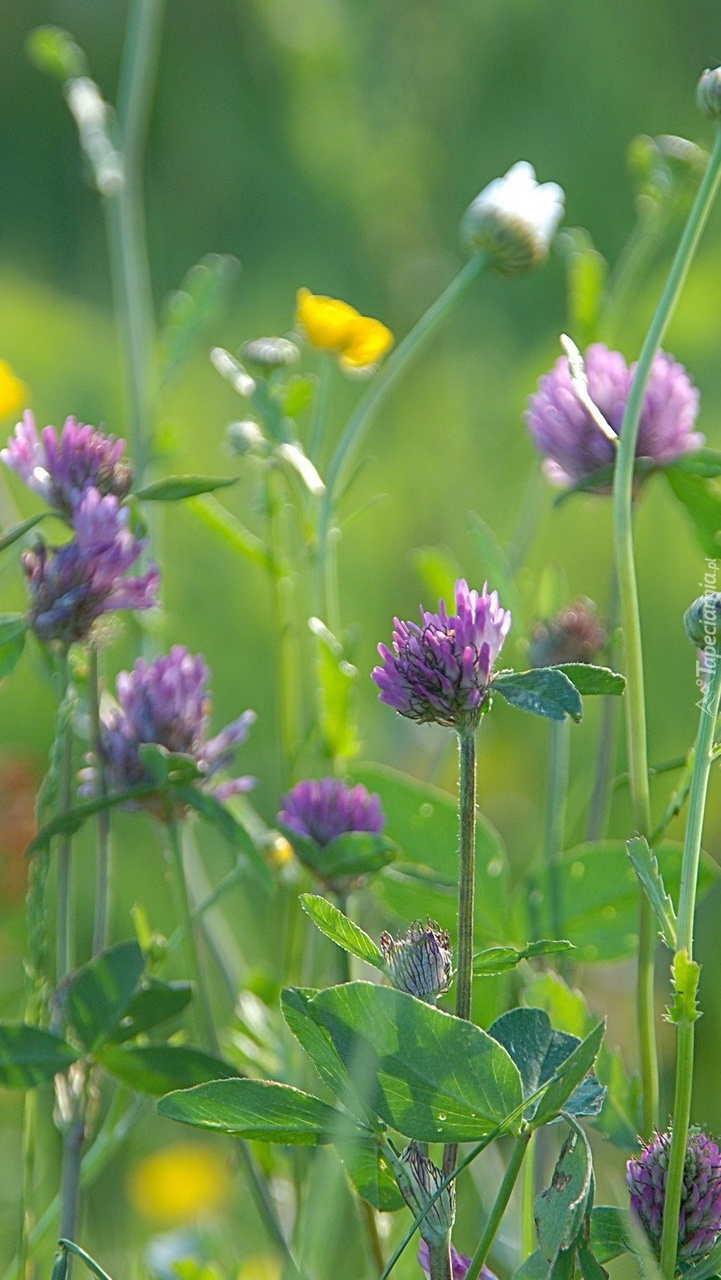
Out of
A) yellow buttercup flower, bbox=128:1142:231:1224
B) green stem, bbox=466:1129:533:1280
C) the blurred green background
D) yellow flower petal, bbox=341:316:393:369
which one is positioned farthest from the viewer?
the blurred green background

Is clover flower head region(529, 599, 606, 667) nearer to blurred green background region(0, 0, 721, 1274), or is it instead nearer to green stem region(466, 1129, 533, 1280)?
green stem region(466, 1129, 533, 1280)

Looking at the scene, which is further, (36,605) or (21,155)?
(21,155)

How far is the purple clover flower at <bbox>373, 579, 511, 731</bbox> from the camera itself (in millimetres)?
317

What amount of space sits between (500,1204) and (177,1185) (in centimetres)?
63

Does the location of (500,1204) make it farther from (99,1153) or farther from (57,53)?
(57,53)

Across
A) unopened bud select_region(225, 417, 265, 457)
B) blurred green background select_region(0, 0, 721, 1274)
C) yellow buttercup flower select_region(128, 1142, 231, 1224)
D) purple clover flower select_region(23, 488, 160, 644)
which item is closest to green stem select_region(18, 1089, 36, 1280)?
purple clover flower select_region(23, 488, 160, 644)

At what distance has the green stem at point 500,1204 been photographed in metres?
0.27

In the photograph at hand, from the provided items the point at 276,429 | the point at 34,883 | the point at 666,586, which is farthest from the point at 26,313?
the point at 34,883

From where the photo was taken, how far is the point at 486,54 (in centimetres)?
197

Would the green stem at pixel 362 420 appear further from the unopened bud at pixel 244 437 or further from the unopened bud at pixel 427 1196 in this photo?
the unopened bud at pixel 427 1196

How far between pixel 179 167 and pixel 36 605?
1.89m

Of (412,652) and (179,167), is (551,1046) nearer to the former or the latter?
(412,652)

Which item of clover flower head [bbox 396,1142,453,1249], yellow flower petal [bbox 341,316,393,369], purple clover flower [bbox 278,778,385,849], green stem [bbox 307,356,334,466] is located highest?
yellow flower petal [bbox 341,316,393,369]

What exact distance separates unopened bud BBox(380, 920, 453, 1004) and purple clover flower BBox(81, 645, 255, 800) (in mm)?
119
